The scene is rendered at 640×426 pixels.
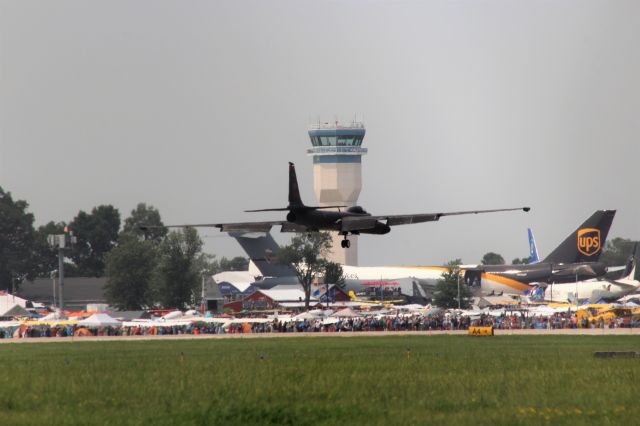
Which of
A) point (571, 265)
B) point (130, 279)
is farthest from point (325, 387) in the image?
point (130, 279)

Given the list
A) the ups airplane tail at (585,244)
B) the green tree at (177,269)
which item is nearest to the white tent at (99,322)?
the green tree at (177,269)

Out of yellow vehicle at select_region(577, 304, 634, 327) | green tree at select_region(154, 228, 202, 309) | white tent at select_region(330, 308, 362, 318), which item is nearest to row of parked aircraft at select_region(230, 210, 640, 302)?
green tree at select_region(154, 228, 202, 309)

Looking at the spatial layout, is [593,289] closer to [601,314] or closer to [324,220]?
[601,314]

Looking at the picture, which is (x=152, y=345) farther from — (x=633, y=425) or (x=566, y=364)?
(x=633, y=425)

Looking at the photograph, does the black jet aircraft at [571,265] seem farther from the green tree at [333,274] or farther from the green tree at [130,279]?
the green tree at [130,279]

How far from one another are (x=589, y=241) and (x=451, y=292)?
23.3 meters

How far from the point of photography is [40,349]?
76312mm

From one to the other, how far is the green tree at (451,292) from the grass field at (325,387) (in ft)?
347

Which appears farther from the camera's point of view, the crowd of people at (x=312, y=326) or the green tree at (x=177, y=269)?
the green tree at (x=177, y=269)

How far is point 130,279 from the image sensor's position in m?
183

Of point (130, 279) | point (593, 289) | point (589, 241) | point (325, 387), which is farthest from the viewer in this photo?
point (130, 279)

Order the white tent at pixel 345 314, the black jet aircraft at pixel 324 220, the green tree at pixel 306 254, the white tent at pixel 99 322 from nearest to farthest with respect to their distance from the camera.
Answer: the black jet aircraft at pixel 324 220
the white tent at pixel 99 322
the white tent at pixel 345 314
the green tree at pixel 306 254

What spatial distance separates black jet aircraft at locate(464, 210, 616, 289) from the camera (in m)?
175

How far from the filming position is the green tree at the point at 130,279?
182500 mm
